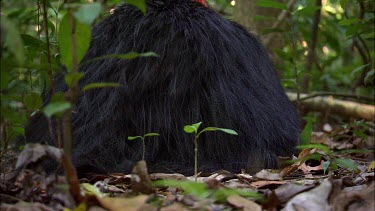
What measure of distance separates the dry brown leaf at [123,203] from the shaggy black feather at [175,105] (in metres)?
0.79

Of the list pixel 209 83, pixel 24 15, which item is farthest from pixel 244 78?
pixel 24 15

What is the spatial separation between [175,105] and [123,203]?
102 cm

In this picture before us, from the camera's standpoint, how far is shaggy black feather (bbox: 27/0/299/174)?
2.35m

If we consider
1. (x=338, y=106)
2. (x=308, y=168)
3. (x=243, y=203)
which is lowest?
(x=338, y=106)

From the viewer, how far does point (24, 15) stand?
3.76m

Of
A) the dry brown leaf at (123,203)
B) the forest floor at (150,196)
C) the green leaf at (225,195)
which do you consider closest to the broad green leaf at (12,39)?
the forest floor at (150,196)

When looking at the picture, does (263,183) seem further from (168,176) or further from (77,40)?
(77,40)

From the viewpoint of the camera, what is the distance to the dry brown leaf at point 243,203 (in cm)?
149

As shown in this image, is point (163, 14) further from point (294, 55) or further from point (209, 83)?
point (294, 55)

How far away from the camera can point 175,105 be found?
A: 241cm

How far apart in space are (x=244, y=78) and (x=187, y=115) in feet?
1.14

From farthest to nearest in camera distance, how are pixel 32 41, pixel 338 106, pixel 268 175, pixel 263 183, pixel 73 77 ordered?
pixel 338 106 → pixel 32 41 → pixel 268 175 → pixel 263 183 → pixel 73 77

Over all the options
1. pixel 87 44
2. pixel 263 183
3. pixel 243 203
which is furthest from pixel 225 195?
pixel 87 44

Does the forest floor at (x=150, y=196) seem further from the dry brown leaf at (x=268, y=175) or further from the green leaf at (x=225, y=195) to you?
the dry brown leaf at (x=268, y=175)
